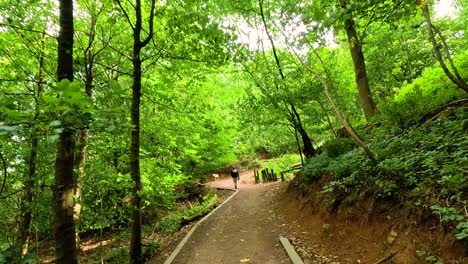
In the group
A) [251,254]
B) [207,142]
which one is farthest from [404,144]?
[207,142]

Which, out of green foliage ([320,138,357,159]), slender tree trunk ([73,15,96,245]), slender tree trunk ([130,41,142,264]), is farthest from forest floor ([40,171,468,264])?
slender tree trunk ([73,15,96,245])

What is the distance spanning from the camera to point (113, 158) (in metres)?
10.0

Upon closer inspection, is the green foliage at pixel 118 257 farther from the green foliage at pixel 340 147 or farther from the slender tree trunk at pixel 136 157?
the green foliage at pixel 340 147

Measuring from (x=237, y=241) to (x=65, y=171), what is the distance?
5.38m

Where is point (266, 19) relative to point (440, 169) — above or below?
above

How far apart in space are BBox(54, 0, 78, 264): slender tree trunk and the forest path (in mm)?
3874

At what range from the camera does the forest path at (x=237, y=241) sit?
20.3 ft

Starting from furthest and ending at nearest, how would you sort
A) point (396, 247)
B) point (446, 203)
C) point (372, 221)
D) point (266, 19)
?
point (266, 19) < point (372, 221) < point (396, 247) < point (446, 203)

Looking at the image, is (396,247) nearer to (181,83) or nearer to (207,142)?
(181,83)

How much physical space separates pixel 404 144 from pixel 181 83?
915 cm

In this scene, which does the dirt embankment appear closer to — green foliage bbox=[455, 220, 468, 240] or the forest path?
green foliage bbox=[455, 220, 468, 240]

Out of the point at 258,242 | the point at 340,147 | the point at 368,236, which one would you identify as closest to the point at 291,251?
the point at 258,242

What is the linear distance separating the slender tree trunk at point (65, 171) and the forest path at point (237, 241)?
3.87 metres

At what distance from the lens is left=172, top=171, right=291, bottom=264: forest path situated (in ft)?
20.3
